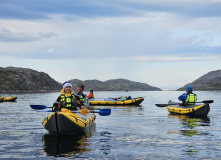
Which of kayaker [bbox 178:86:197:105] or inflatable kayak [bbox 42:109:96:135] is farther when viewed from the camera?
kayaker [bbox 178:86:197:105]

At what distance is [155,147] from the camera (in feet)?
37.9

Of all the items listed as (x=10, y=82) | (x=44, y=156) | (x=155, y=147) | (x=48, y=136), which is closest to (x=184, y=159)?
(x=155, y=147)

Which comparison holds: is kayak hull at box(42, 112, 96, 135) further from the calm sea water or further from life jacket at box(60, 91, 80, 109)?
life jacket at box(60, 91, 80, 109)

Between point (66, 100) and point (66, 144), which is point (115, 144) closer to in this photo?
point (66, 144)

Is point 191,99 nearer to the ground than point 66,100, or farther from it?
nearer to the ground

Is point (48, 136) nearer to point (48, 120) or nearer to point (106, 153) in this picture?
point (48, 120)

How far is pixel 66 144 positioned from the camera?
12062 millimetres

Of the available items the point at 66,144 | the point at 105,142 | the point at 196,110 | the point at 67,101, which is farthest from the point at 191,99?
the point at 66,144

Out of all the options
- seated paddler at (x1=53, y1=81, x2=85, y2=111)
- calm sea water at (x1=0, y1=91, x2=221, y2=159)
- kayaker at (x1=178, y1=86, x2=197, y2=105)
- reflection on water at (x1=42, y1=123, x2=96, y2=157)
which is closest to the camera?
calm sea water at (x1=0, y1=91, x2=221, y2=159)

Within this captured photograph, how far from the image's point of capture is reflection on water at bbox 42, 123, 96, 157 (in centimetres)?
1062

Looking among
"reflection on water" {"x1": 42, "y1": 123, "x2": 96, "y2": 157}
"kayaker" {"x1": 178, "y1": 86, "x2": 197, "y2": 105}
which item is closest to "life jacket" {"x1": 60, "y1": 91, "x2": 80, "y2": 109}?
"reflection on water" {"x1": 42, "y1": 123, "x2": 96, "y2": 157}

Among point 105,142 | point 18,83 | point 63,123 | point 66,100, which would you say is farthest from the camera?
point 18,83

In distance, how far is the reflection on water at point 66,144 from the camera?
10.6m

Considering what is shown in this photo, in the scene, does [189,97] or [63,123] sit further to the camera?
[189,97]
